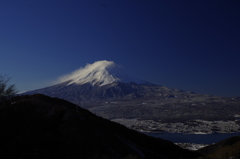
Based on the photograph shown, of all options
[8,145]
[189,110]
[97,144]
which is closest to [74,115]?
[97,144]

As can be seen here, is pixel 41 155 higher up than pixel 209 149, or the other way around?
pixel 41 155

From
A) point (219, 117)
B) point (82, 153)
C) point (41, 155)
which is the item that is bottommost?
point (219, 117)

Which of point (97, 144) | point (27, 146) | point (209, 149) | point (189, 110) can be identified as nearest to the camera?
point (27, 146)

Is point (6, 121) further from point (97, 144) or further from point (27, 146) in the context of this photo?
point (97, 144)

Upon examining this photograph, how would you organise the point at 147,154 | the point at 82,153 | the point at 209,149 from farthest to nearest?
the point at 209,149 < the point at 147,154 < the point at 82,153

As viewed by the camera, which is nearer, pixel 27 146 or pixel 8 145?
pixel 8 145

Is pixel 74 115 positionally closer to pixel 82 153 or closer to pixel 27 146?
pixel 82 153

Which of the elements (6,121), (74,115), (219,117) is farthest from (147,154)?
(219,117)
